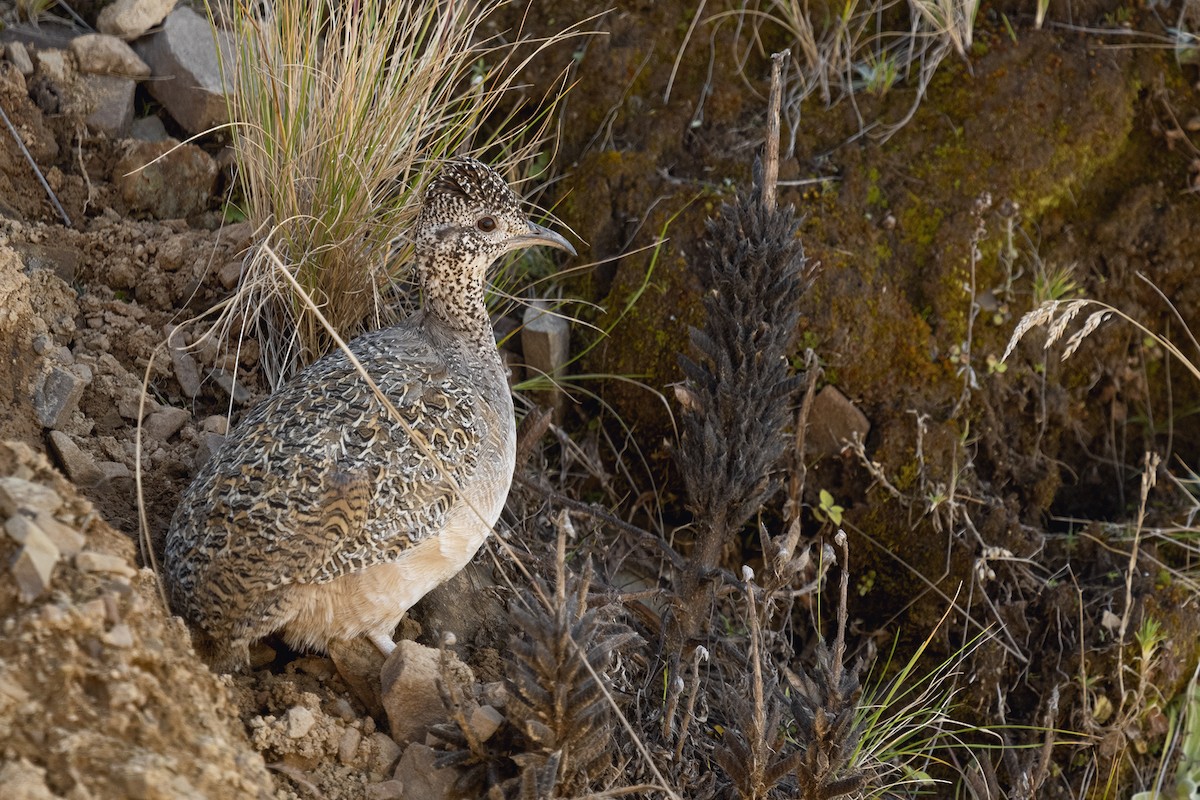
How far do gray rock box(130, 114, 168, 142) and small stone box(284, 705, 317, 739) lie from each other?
243 centimetres

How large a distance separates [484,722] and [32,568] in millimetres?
1130

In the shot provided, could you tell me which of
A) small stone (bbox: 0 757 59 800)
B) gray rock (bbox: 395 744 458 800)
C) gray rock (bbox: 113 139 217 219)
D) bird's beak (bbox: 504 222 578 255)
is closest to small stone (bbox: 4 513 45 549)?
small stone (bbox: 0 757 59 800)

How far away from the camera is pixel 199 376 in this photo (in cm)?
366

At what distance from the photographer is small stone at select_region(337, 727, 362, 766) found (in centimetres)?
278

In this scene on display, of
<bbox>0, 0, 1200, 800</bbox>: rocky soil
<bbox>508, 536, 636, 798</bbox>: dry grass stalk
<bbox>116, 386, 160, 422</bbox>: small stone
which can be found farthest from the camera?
<bbox>0, 0, 1200, 800</bbox>: rocky soil

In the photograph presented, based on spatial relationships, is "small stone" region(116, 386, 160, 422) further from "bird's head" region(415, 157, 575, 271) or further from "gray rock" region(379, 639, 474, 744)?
"gray rock" region(379, 639, 474, 744)

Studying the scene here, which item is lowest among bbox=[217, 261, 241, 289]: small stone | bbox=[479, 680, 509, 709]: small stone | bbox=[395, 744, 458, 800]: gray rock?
bbox=[395, 744, 458, 800]: gray rock

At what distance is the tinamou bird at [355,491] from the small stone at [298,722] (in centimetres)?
19

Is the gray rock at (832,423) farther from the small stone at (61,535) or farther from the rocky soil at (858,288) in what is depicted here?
the small stone at (61,535)

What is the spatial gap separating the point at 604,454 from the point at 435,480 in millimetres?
1594

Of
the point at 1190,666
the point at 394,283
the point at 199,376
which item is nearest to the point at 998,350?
the point at 1190,666

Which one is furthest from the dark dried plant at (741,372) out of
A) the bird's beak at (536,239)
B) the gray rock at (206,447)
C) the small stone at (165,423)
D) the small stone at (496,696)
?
the small stone at (165,423)

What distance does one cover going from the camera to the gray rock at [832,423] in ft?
13.9

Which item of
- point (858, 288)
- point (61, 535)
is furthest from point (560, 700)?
point (858, 288)
